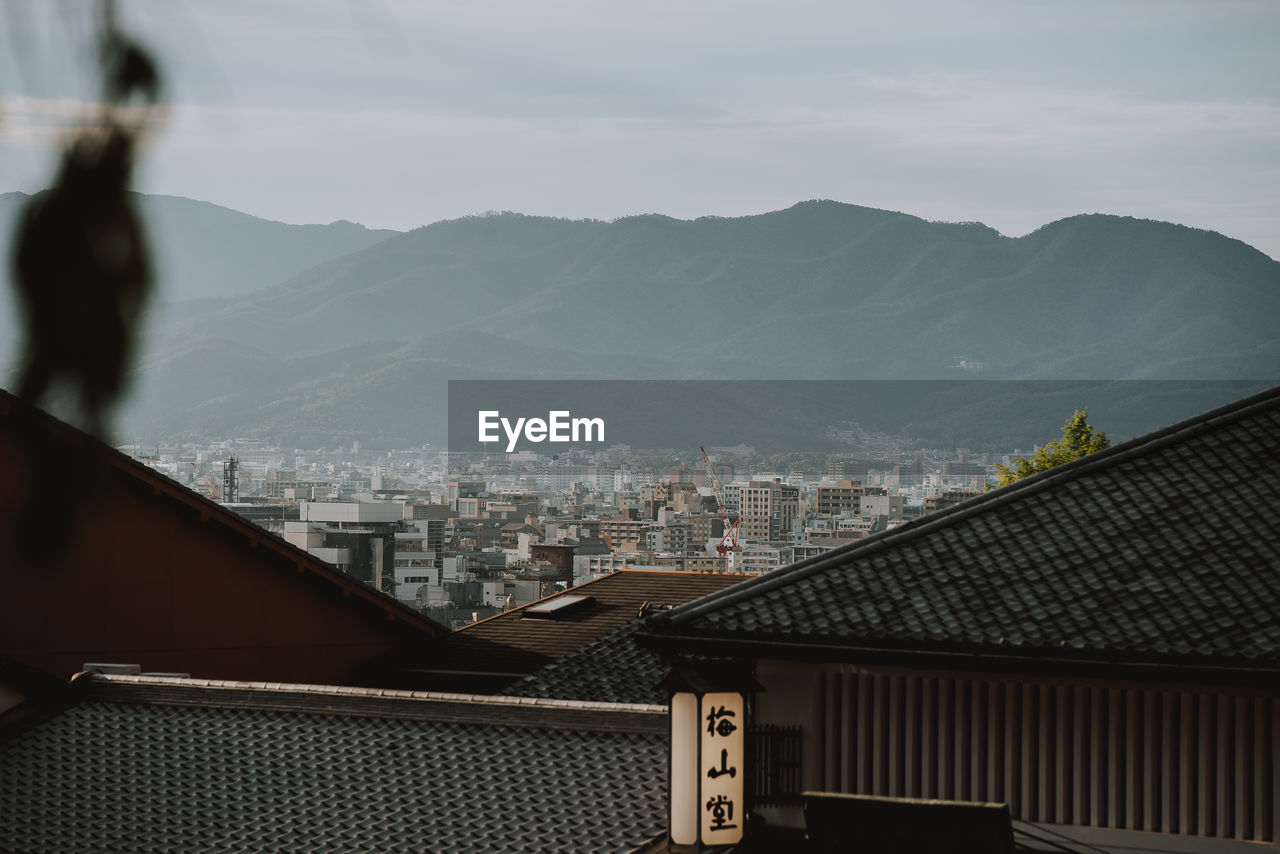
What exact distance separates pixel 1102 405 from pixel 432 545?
121 ft

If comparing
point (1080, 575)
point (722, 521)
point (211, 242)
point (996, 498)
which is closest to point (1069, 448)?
point (996, 498)

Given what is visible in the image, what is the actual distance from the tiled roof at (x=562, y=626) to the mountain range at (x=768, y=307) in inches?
1740

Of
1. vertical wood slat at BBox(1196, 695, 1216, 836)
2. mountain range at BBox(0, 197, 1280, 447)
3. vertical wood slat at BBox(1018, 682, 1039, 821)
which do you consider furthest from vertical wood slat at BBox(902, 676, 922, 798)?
mountain range at BBox(0, 197, 1280, 447)

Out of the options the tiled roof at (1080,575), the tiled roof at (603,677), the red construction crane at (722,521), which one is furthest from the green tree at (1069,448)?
the red construction crane at (722,521)

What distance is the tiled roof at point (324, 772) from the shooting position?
268 inches

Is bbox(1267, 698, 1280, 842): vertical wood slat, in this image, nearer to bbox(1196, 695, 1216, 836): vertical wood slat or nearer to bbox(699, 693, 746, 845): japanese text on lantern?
bbox(1196, 695, 1216, 836): vertical wood slat

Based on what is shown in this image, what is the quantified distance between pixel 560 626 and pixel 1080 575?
25.8 ft

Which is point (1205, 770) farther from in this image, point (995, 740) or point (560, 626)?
point (560, 626)

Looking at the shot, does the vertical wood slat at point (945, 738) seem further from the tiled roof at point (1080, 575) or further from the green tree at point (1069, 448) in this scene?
the green tree at point (1069, 448)

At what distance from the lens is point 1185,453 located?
6.91 m

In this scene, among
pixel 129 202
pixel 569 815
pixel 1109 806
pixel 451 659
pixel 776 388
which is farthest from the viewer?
pixel 776 388

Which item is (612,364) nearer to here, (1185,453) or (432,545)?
(432,545)

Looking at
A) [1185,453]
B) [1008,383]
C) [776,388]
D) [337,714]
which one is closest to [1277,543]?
[1185,453]

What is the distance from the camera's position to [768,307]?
114375 mm
